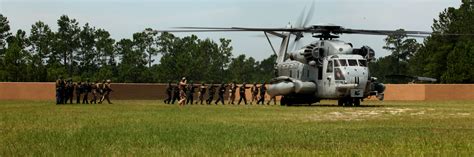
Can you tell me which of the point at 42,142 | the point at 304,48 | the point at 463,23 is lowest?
the point at 42,142

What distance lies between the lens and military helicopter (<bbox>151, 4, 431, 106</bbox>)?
33.9 metres

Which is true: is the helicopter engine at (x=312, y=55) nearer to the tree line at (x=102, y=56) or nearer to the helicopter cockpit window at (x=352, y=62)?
the helicopter cockpit window at (x=352, y=62)

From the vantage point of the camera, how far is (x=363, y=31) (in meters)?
34.8

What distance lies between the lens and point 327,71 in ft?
116

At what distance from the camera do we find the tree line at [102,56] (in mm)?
88938

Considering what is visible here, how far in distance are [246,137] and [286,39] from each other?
1204 inches

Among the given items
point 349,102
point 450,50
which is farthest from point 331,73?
point 450,50

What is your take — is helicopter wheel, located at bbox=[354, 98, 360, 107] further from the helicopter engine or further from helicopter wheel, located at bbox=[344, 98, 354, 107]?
the helicopter engine

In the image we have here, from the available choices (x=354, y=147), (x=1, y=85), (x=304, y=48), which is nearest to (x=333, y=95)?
(x=304, y=48)

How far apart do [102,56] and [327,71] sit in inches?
3145

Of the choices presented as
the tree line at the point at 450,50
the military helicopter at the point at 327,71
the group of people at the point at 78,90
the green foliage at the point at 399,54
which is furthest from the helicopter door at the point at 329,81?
Answer: the green foliage at the point at 399,54

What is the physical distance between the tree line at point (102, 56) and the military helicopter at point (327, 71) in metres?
52.0

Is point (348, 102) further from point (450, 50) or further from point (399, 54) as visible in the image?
point (399, 54)

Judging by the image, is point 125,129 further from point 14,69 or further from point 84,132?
point 14,69
